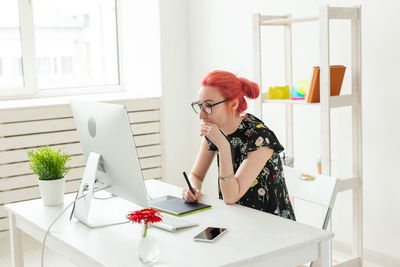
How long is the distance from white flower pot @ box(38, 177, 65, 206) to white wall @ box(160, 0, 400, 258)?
0.91 metres

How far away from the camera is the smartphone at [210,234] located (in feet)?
5.93

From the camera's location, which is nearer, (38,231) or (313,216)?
(38,231)

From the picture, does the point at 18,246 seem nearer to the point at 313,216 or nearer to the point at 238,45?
the point at 313,216

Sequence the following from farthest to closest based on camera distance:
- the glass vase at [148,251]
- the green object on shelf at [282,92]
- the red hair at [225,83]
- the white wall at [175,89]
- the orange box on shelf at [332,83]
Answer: the white wall at [175,89]
the green object on shelf at [282,92]
the orange box on shelf at [332,83]
the red hair at [225,83]
the glass vase at [148,251]

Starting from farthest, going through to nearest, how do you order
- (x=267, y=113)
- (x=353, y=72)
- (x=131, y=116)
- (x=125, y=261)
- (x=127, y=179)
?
(x=131, y=116)
(x=267, y=113)
(x=353, y=72)
(x=127, y=179)
(x=125, y=261)

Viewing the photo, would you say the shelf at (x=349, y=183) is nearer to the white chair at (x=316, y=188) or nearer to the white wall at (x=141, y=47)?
Answer: the white chair at (x=316, y=188)

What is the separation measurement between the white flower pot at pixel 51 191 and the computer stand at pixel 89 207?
0.73ft

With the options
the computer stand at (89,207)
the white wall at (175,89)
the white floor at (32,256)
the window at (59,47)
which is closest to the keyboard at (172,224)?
the computer stand at (89,207)

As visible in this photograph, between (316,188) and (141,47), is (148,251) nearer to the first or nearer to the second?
(316,188)

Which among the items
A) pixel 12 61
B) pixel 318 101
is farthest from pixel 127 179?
pixel 12 61

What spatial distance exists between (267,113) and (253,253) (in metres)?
2.40

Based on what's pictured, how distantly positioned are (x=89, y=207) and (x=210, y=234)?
0.47m

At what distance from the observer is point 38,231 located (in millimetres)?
2100

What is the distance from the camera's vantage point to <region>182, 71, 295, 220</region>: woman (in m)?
2.21
